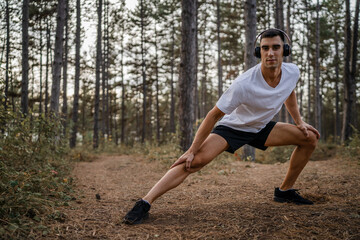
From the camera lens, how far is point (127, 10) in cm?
2044

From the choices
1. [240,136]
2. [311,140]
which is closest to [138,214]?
[240,136]

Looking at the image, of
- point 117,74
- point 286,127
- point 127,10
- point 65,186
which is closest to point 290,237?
point 286,127

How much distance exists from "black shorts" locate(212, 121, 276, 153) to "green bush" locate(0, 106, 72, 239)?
1.95 meters

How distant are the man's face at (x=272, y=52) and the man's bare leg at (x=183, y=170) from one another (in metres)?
1.03

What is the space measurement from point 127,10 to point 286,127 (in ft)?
66.0

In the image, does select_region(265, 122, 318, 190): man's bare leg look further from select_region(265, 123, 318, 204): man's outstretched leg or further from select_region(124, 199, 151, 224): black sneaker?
select_region(124, 199, 151, 224): black sneaker

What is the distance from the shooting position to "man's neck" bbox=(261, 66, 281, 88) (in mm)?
2951

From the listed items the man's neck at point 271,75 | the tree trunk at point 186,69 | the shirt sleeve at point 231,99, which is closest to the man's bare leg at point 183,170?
the shirt sleeve at point 231,99

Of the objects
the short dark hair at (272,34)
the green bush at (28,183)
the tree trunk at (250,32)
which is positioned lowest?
the green bush at (28,183)

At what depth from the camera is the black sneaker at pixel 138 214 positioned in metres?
2.57

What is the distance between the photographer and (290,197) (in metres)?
3.25

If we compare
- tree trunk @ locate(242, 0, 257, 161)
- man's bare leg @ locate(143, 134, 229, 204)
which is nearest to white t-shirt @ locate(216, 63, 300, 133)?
A: man's bare leg @ locate(143, 134, 229, 204)

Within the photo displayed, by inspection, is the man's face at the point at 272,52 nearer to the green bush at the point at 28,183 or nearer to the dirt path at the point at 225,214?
the dirt path at the point at 225,214

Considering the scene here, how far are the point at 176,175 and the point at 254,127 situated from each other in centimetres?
110
